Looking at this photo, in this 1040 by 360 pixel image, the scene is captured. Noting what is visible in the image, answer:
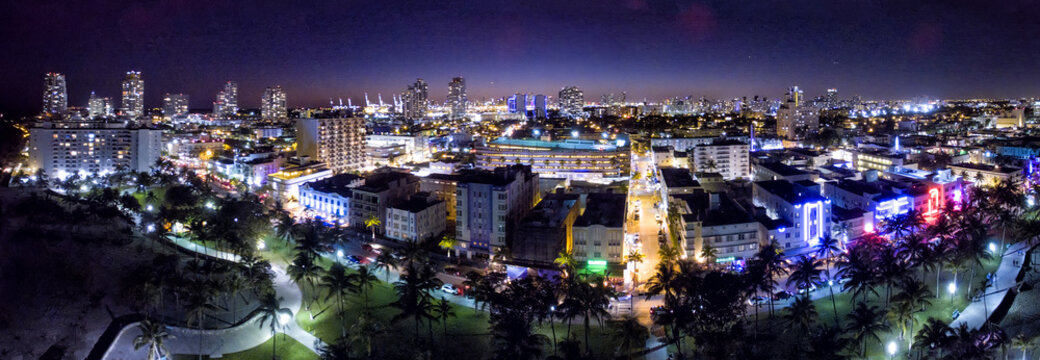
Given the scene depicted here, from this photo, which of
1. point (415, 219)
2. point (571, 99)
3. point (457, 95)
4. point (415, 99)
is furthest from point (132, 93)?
point (415, 219)

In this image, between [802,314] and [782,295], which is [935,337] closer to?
[802,314]

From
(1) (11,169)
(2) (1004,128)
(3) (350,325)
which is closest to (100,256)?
(3) (350,325)

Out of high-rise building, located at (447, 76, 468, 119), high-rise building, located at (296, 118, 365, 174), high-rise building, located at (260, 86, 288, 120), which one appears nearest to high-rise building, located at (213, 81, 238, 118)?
high-rise building, located at (260, 86, 288, 120)

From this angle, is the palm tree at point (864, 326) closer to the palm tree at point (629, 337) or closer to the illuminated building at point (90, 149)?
the palm tree at point (629, 337)

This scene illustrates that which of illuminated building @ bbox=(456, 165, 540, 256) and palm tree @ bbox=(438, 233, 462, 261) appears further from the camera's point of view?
illuminated building @ bbox=(456, 165, 540, 256)

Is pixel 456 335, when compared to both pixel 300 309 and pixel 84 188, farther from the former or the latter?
pixel 84 188

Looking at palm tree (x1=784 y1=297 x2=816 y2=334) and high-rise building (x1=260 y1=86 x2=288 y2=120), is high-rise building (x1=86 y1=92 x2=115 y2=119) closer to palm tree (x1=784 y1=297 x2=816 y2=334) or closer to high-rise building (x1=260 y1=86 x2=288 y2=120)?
high-rise building (x1=260 y1=86 x2=288 y2=120)
